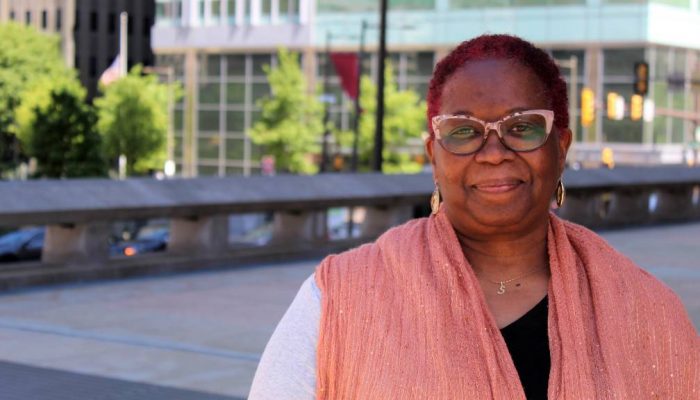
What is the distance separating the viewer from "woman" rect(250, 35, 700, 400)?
95.5 inches

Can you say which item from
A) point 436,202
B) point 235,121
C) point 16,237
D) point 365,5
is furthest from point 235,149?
point 436,202

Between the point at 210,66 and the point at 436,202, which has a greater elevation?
the point at 210,66

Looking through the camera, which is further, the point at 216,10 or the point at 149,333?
the point at 216,10

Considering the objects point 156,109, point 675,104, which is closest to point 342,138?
point 156,109

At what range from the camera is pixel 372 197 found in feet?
57.0

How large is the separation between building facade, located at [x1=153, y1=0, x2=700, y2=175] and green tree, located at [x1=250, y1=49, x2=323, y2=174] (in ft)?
13.7

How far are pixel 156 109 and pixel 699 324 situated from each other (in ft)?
184

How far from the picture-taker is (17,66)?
76750 mm

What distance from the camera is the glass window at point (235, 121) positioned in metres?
74.7

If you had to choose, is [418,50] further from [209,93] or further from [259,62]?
[209,93]

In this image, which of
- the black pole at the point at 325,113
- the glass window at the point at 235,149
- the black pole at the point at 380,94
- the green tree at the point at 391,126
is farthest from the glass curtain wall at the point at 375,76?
the black pole at the point at 380,94

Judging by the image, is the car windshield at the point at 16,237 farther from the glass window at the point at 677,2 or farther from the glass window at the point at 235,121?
the glass window at the point at 235,121

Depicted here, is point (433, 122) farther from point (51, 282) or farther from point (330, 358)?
point (51, 282)

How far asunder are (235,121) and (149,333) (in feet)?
214
